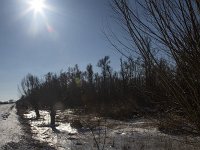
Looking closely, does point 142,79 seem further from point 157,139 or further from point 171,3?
point 157,139

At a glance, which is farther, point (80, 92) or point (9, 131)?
point (80, 92)

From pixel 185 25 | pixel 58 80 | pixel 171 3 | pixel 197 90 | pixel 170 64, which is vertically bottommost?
pixel 197 90

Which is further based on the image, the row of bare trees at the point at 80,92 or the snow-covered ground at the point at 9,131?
the row of bare trees at the point at 80,92

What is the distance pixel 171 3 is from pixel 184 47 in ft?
1.67

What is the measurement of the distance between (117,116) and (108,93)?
2009cm

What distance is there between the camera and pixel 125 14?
11.3ft

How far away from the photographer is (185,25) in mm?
3107

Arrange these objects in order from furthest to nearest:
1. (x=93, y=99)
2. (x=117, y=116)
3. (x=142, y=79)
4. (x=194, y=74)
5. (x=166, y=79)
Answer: (x=93, y=99), (x=117, y=116), (x=142, y=79), (x=166, y=79), (x=194, y=74)

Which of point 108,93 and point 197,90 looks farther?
point 108,93

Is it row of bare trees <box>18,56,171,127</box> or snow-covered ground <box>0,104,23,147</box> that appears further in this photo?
row of bare trees <box>18,56,171,127</box>

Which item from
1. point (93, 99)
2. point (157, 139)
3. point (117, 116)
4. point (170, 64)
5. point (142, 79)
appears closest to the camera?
point (170, 64)

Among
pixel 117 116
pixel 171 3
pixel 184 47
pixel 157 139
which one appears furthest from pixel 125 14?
pixel 117 116

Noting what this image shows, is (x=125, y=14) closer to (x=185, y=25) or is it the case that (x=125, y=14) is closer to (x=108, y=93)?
(x=185, y=25)

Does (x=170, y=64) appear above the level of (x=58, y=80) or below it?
below
